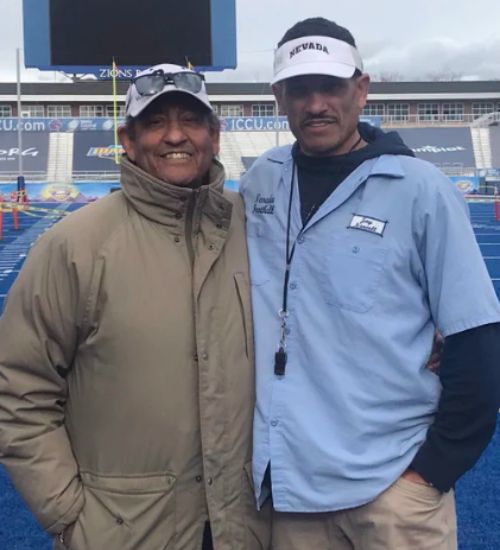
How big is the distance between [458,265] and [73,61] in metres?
16.6

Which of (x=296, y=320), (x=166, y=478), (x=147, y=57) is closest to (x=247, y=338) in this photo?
(x=296, y=320)

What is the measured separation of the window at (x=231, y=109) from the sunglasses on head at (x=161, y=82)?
50682mm

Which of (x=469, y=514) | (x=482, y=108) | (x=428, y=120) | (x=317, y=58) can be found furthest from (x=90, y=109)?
(x=317, y=58)

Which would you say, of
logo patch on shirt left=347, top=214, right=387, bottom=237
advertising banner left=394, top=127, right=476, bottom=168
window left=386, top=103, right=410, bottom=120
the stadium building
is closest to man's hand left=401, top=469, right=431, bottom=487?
logo patch on shirt left=347, top=214, right=387, bottom=237

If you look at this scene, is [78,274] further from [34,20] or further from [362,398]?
[34,20]

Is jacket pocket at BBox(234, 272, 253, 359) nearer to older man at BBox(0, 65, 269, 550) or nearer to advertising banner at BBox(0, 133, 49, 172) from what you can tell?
older man at BBox(0, 65, 269, 550)

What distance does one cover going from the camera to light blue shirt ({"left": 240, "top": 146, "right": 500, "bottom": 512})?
5.96ft

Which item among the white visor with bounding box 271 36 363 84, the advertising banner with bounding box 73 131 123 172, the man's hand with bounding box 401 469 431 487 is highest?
the advertising banner with bounding box 73 131 123 172

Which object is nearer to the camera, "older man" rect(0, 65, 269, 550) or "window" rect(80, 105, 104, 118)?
"older man" rect(0, 65, 269, 550)

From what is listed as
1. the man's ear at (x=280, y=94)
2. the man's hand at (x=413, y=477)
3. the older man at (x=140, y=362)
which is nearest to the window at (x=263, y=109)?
the man's ear at (x=280, y=94)

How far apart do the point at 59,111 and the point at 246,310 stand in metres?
51.9

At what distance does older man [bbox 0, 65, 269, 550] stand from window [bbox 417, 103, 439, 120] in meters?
53.5

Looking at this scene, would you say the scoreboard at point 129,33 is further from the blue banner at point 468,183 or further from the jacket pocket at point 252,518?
the blue banner at point 468,183

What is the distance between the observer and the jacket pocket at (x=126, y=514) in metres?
1.77
